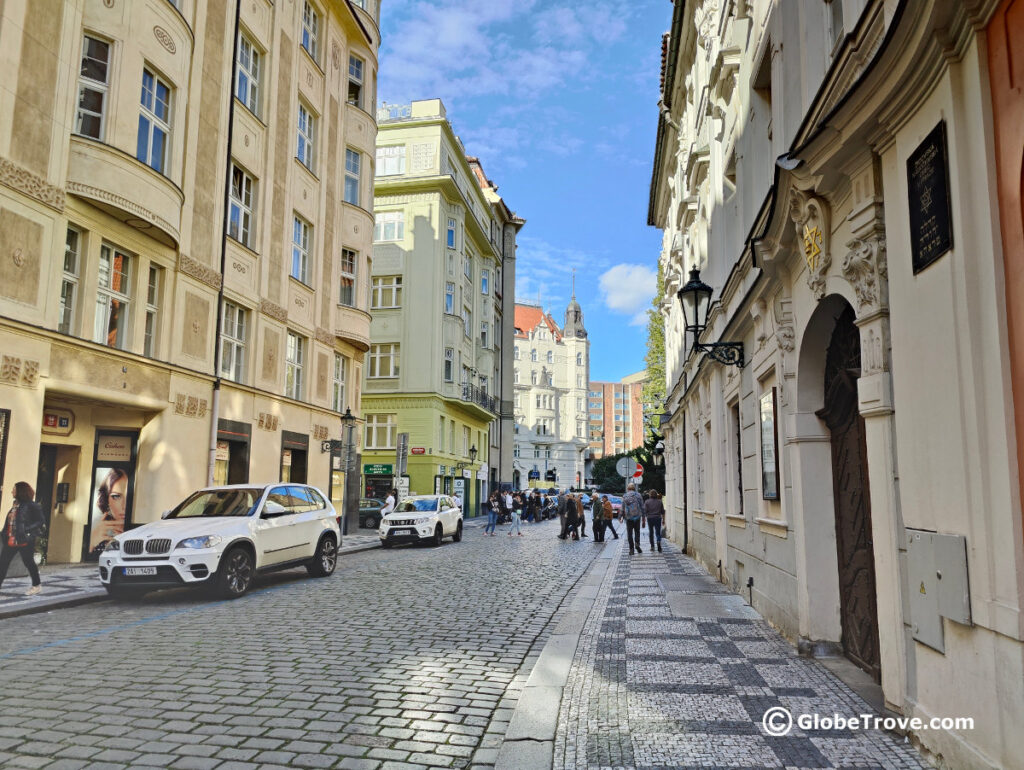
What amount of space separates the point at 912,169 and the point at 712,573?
450 inches

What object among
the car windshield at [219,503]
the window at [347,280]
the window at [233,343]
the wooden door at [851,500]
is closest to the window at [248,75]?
the window at [233,343]

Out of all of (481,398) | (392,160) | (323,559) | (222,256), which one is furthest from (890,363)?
(481,398)

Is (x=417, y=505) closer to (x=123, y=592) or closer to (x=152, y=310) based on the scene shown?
(x=152, y=310)

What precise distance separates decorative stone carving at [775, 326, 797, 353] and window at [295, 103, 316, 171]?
2013cm

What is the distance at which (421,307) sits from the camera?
142 ft

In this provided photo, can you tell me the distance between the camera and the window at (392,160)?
45062mm

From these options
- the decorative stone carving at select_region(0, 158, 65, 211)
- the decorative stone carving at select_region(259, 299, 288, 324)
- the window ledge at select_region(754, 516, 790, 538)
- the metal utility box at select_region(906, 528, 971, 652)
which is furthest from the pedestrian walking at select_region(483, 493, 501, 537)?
the metal utility box at select_region(906, 528, 971, 652)

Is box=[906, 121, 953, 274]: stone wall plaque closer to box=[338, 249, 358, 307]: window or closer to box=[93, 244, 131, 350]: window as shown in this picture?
box=[93, 244, 131, 350]: window

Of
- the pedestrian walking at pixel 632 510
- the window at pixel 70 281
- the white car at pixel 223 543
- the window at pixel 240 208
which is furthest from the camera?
the window at pixel 240 208

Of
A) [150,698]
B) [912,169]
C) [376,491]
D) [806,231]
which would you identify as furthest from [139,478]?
[376,491]

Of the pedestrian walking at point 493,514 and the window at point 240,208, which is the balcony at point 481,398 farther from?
the window at point 240,208

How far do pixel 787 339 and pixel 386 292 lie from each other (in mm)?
38171

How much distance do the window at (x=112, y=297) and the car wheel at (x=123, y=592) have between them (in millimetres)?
5881

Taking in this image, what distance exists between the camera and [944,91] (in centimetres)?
420
